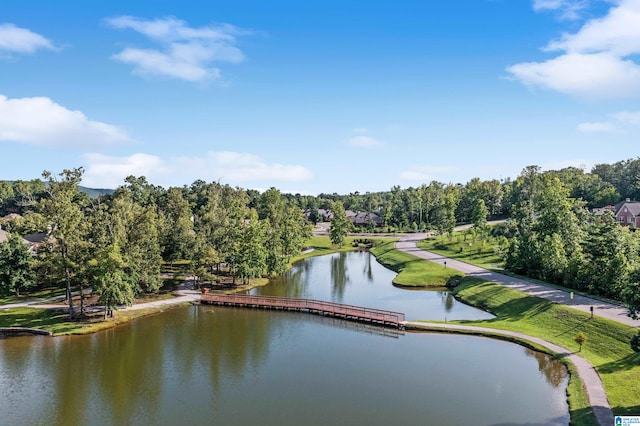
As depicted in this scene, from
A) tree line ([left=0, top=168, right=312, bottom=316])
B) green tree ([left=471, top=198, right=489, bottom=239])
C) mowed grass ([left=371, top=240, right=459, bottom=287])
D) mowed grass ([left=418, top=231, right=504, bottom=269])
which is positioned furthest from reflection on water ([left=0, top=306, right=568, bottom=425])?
green tree ([left=471, top=198, right=489, bottom=239])

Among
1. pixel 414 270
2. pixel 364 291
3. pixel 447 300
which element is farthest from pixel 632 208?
pixel 364 291

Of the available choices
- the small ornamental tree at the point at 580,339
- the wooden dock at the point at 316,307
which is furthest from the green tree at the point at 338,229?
the small ornamental tree at the point at 580,339

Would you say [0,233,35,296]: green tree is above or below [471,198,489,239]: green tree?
below

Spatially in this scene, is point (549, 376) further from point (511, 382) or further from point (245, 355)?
point (245, 355)

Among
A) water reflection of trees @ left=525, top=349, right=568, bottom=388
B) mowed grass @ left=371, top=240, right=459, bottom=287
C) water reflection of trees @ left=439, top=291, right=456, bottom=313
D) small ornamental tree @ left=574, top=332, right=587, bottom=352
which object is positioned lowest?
water reflection of trees @ left=525, top=349, right=568, bottom=388

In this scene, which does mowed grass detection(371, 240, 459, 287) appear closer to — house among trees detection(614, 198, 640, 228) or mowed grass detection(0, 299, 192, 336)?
mowed grass detection(0, 299, 192, 336)

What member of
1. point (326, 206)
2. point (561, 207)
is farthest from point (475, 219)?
point (326, 206)

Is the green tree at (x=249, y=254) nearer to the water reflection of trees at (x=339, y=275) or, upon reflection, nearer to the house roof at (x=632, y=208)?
the water reflection of trees at (x=339, y=275)
